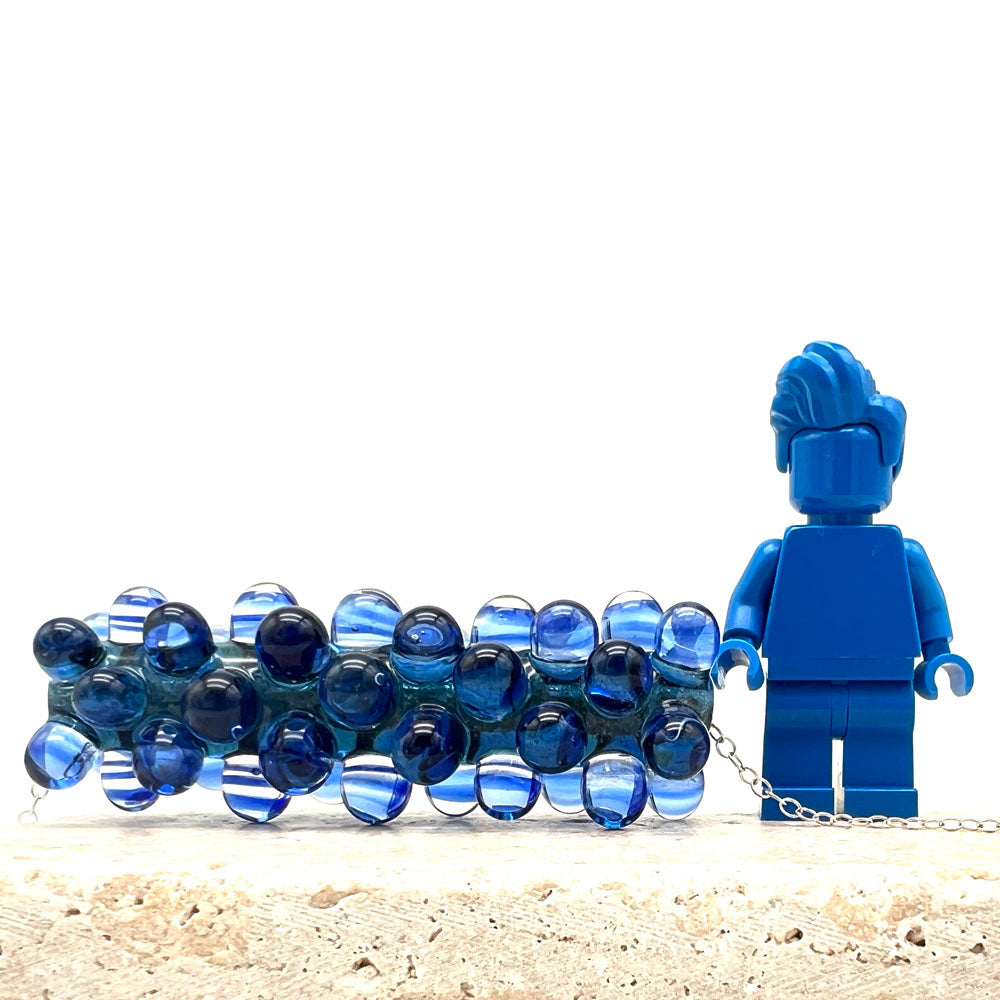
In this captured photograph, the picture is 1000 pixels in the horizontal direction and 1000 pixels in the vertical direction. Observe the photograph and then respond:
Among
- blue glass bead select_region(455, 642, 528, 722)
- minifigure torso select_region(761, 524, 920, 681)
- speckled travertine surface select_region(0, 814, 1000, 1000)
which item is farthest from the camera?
minifigure torso select_region(761, 524, 920, 681)

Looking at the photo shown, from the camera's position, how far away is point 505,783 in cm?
158

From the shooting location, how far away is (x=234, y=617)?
65.1 inches

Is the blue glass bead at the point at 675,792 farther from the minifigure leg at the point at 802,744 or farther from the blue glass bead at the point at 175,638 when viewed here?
the blue glass bead at the point at 175,638

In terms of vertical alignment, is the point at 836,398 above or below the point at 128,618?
above

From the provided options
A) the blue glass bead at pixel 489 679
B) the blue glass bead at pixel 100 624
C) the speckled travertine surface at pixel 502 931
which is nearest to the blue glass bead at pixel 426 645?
the blue glass bead at pixel 489 679

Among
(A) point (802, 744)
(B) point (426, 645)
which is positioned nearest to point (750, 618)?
(A) point (802, 744)

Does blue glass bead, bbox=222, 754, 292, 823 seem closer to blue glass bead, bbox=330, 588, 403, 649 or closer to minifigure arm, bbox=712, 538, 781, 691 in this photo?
blue glass bead, bbox=330, 588, 403, 649

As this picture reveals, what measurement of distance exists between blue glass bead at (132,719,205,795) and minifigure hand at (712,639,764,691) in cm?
59

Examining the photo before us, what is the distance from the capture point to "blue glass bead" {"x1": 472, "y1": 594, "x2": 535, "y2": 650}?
1.62 m

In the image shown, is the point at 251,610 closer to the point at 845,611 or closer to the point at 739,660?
A: the point at 739,660

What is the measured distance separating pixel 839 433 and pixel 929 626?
247 mm

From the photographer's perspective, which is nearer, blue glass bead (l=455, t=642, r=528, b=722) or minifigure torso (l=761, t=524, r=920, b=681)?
blue glass bead (l=455, t=642, r=528, b=722)

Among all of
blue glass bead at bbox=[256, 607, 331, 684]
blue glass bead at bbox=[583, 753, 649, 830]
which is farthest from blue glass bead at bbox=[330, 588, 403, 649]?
blue glass bead at bbox=[583, 753, 649, 830]

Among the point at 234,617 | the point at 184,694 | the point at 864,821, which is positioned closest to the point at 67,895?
the point at 184,694
